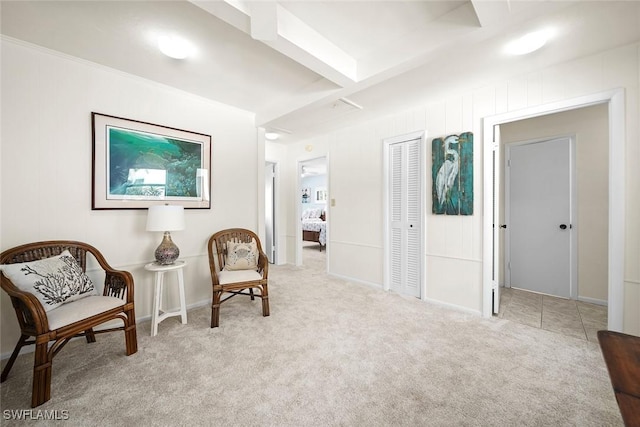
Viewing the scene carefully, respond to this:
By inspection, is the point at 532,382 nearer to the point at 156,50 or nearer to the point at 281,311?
the point at 281,311

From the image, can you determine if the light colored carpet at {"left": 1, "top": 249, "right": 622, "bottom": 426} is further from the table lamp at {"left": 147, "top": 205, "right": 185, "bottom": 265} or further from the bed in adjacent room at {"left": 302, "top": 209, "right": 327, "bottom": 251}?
the bed in adjacent room at {"left": 302, "top": 209, "right": 327, "bottom": 251}

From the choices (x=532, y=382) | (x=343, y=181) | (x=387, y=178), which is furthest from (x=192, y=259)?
(x=532, y=382)

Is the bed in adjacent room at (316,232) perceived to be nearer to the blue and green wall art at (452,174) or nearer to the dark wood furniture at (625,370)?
the blue and green wall art at (452,174)

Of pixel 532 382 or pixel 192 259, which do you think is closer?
pixel 532 382

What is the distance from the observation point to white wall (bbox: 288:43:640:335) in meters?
2.03

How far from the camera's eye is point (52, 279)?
5.98 ft

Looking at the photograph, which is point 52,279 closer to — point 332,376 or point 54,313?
point 54,313

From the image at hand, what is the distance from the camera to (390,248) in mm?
3627

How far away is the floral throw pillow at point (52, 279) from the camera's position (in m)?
1.73

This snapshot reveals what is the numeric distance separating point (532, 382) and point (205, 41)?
11.3ft

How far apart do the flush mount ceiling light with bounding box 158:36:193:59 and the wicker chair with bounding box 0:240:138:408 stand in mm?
1794

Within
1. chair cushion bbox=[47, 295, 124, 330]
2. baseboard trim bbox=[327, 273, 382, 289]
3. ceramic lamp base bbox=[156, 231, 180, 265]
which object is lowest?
baseboard trim bbox=[327, 273, 382, 289]

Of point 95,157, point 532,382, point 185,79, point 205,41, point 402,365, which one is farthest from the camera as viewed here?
point 185,79

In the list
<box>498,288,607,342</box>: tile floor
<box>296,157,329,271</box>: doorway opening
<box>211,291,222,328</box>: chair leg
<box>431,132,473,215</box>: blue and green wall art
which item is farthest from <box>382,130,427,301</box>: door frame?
<box>211,291,222,328</box>: chair leg
